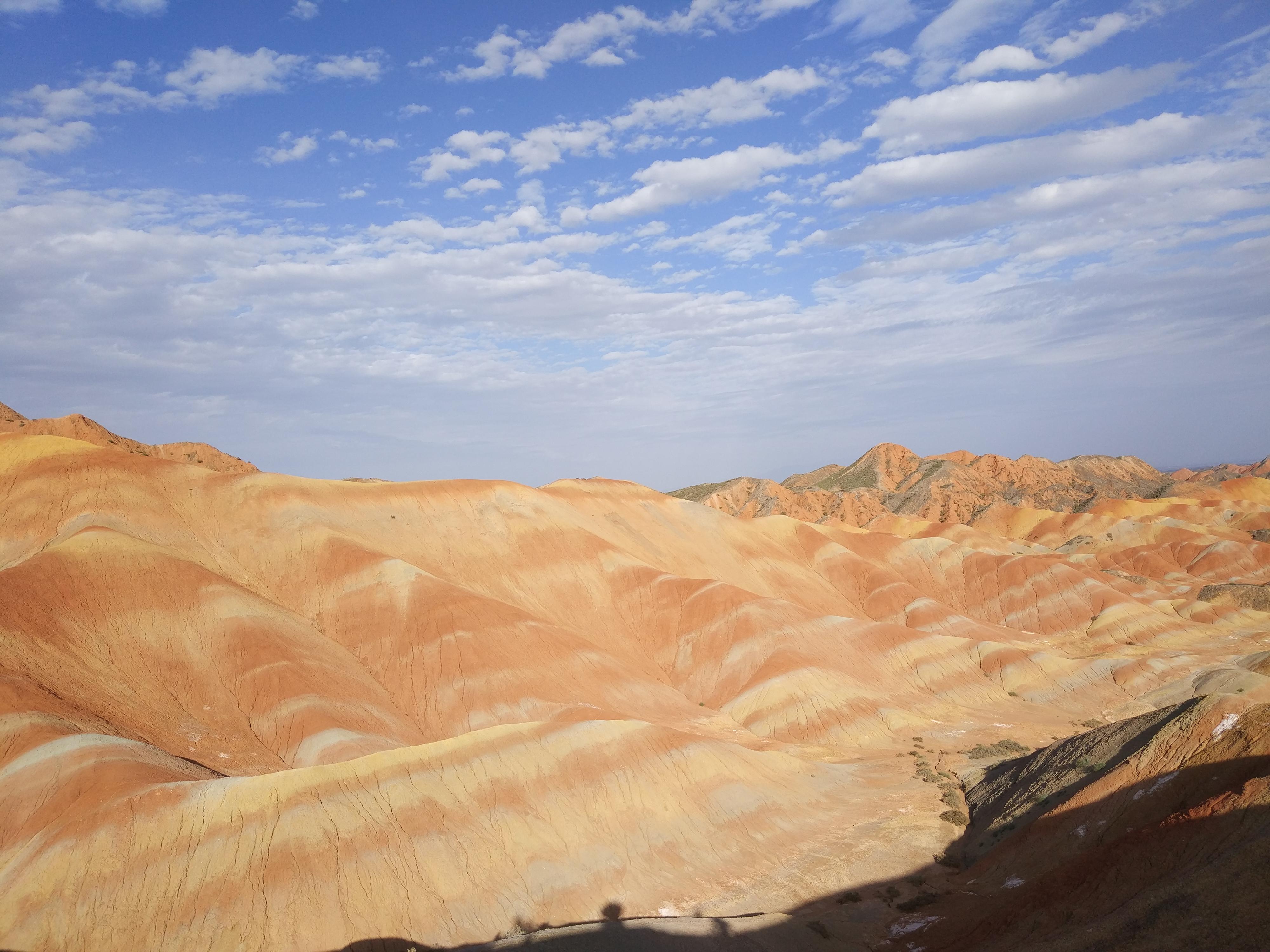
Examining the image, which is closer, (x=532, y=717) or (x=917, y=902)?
(x=917, y=902)

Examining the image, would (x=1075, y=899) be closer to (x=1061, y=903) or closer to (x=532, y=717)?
(x=1061, y=903)

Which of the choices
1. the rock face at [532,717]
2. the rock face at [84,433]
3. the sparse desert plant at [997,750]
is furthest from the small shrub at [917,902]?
the rock face at [84,433]

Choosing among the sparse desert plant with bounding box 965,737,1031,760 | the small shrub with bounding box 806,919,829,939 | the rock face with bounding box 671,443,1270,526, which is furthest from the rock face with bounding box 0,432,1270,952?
the rock face with bounding box 671,443,1270,526

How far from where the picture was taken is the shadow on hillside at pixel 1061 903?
15609 millimetres

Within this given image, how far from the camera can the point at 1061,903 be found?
20.8 metres

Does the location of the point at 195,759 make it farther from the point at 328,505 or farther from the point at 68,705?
the point at 328,505

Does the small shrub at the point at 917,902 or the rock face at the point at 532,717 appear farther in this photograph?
the small shrub at the point at 917,902

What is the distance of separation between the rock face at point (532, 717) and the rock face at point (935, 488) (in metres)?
54.5

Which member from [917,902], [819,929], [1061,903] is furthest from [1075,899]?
[819,929]

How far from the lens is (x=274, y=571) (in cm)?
5603

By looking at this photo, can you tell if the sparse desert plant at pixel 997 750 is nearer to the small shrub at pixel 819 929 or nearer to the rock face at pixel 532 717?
the rock face at pixel 532 717

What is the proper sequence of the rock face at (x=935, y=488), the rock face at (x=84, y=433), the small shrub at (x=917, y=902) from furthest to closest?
the rock face at (x=935, y=488), the rock face at (x=84, y=433), the small shrub at (x=917, y=902)

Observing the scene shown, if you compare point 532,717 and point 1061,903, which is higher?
point 532,717

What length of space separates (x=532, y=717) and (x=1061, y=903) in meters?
30.1
